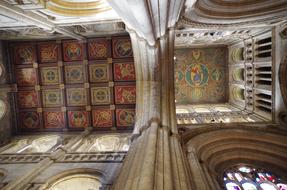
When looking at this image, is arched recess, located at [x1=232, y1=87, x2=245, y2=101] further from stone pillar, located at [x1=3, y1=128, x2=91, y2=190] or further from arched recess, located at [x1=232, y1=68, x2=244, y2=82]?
stone pillar, located at [x1=3, y1=128, x2=91, y2=190]

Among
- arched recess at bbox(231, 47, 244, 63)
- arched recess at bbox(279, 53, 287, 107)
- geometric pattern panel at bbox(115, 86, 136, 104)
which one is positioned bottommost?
geometric pattern panel at bbox(115, 86, 136, 104)

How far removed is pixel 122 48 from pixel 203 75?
A: 20.7 feet

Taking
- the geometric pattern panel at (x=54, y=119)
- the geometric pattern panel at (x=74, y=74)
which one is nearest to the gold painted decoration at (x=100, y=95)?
the geometric pattern panel at (x=74, y=74)

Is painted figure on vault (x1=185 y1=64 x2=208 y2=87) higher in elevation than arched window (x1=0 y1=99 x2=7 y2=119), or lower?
higher

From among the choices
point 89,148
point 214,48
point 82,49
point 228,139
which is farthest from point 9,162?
point 214,48

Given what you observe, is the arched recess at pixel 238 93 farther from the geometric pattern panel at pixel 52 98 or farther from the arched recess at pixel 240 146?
the geometric pattern panel at pixel 52 98

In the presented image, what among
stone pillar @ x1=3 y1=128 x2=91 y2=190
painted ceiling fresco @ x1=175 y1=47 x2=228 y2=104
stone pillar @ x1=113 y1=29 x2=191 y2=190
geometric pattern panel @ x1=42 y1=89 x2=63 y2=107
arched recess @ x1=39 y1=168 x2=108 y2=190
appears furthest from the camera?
painted ceiling fresco @ x1=175 y1=47 x2=228 y2=104

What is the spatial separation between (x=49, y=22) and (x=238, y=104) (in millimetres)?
10361

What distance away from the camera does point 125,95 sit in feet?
31.9

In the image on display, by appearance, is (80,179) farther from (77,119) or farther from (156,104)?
(77,119)

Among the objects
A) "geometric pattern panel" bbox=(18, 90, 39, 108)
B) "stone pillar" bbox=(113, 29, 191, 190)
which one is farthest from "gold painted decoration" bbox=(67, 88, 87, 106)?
"stone pillar" bbox=(113, 29, 191, 190)

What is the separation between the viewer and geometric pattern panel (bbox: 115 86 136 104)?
31.7ft

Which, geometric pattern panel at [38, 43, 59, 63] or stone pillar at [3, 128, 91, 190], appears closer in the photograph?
stone pillar at [3, 128, 91, 190]

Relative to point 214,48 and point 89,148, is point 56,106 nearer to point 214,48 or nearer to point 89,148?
point 89,148
